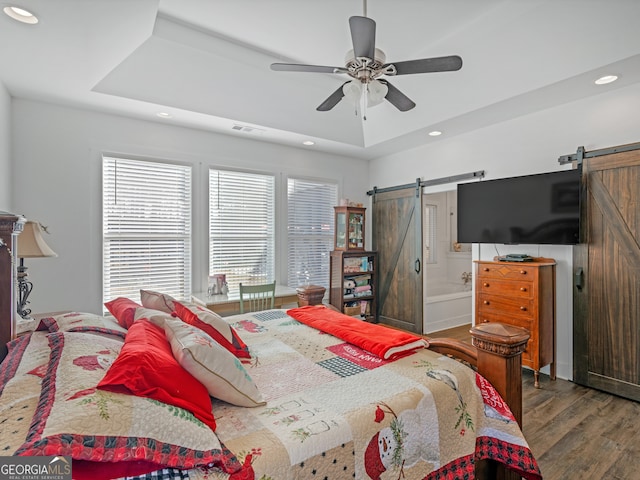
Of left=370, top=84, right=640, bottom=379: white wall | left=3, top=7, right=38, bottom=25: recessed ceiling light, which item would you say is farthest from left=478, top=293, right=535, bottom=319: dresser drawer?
left=3, top=7, right=38, bottom=25: recessed ceiling light

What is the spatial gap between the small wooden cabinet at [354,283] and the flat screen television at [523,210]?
152 cm

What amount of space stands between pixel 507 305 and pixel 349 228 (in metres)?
2.29

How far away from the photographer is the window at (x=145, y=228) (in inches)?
142

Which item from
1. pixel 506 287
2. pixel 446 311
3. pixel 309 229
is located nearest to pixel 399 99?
pixel 506 287

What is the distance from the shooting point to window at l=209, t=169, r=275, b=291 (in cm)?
426

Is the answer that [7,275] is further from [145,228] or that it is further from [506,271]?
[506,271]

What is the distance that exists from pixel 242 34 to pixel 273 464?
11.1 feet

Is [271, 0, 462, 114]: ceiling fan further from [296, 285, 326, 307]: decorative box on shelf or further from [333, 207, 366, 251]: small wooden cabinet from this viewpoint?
[333, 207, 366, 251]: small wooden cabinet

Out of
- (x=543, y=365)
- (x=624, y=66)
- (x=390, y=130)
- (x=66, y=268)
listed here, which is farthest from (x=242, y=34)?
(x=543, y=365)

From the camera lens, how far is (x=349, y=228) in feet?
16.0

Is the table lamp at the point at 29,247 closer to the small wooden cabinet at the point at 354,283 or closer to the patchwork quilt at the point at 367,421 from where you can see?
the patchwork quilt at the point at 367,421

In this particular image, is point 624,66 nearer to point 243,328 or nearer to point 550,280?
point 550,280

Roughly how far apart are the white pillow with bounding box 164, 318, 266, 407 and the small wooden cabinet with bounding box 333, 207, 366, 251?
3.62 metres

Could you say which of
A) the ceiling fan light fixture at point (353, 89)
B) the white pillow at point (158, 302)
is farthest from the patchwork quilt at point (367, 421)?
the ceiling fan light fixture at point (353, 89)
